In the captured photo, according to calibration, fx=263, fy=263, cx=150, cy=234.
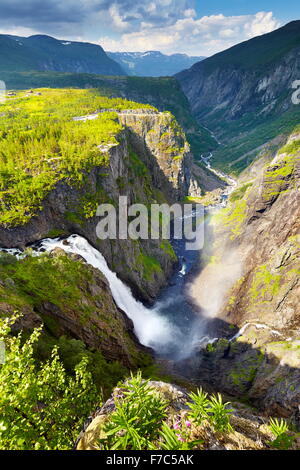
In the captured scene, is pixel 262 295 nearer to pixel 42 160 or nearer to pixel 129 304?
pixel 129 304

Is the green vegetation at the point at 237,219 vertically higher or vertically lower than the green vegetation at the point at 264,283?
higher

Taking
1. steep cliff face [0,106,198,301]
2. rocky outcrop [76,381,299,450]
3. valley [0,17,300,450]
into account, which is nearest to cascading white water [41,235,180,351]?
valley [0,17,300,450]

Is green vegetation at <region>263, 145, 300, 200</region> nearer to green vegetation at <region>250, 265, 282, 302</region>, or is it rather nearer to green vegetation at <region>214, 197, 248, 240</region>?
green vegetation at <region>214, 197, 248, 240</region>

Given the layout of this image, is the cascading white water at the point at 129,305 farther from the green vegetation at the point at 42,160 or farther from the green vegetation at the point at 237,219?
the green vegetation at the point at 237,219

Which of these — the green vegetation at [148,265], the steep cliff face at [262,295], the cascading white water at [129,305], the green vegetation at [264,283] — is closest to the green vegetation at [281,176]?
the steep cliff face at [262,295]

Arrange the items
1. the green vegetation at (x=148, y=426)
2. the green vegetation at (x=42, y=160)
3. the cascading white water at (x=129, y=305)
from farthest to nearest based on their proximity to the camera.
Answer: the cascading white water at (x=129, y=305) < the green vegetation at (x=42, y=160) < the green vegetation at (x=148, y=426)
